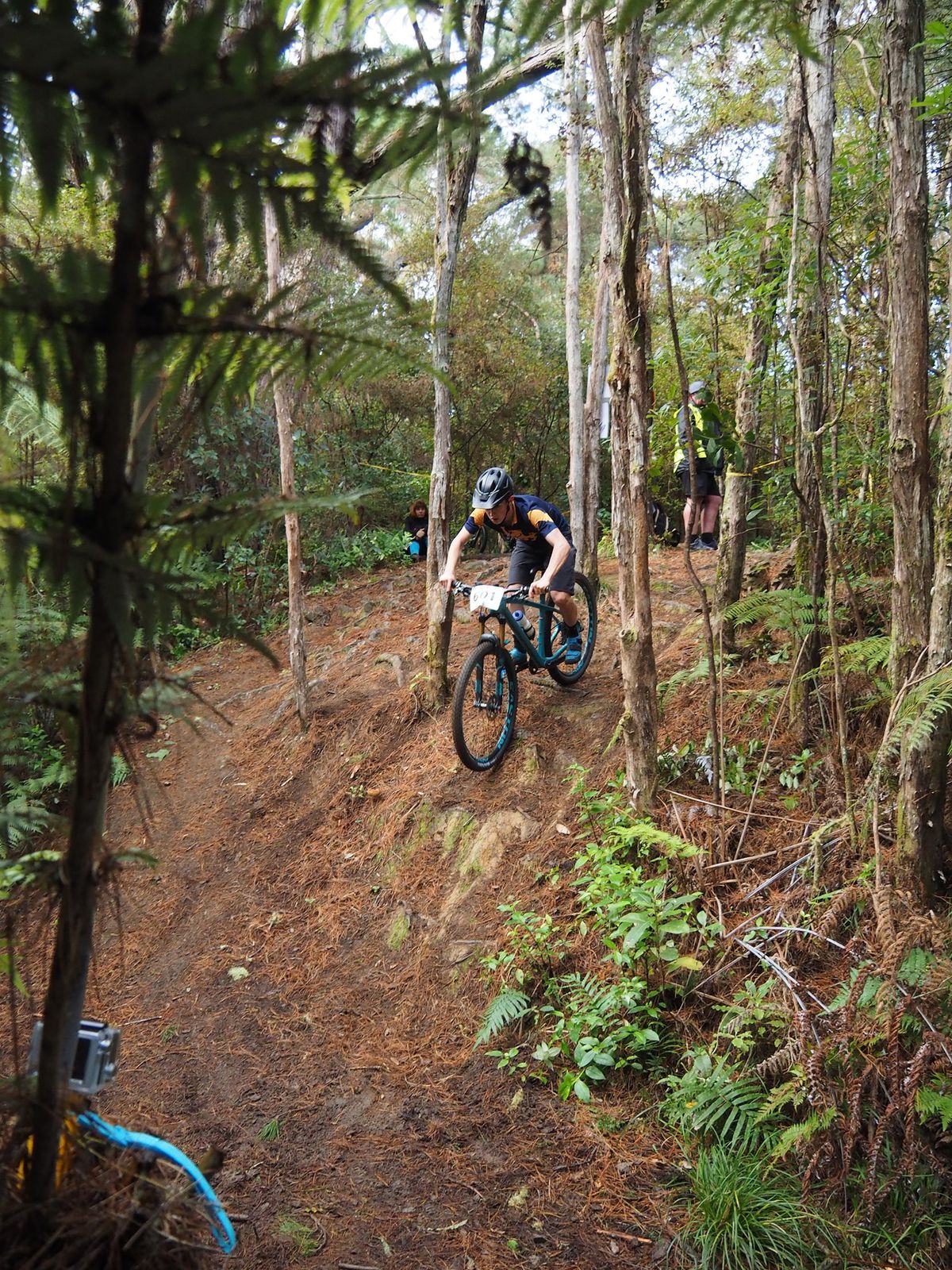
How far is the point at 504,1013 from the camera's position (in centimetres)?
436

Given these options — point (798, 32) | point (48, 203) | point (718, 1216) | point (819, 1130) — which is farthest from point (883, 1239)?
point (48, 203)

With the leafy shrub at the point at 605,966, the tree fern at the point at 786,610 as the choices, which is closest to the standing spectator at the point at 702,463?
the tree fern at the point at 786,610

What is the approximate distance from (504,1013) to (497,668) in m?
2.69

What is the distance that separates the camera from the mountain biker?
6.23m

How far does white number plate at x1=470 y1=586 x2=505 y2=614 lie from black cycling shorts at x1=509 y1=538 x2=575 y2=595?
821mm

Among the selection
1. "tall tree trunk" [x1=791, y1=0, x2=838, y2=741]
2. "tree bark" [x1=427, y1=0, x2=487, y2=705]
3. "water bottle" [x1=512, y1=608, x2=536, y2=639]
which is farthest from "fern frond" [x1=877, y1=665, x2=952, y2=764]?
"tree bark" [x1=427, y1=0, x2=487, y2=705]

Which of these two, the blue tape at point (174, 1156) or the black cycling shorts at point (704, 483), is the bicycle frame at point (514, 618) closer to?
the black cycling shorts at point (704, 483)

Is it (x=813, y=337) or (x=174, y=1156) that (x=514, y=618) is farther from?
(x=174, y=1156)

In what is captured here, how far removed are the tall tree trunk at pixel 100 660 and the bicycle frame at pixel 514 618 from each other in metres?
4.85

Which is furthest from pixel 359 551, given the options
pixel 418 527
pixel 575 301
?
pixel 575 301

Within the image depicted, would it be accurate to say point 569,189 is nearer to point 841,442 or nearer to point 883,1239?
point 841,442

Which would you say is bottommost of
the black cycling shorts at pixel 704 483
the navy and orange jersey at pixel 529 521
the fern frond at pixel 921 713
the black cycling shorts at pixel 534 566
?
the fern frond at pixel 921 713

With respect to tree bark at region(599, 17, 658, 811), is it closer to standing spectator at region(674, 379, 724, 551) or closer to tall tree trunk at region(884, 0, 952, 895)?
standing spectator at region(674, 379, 724, 551)

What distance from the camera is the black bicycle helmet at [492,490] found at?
6211mm
